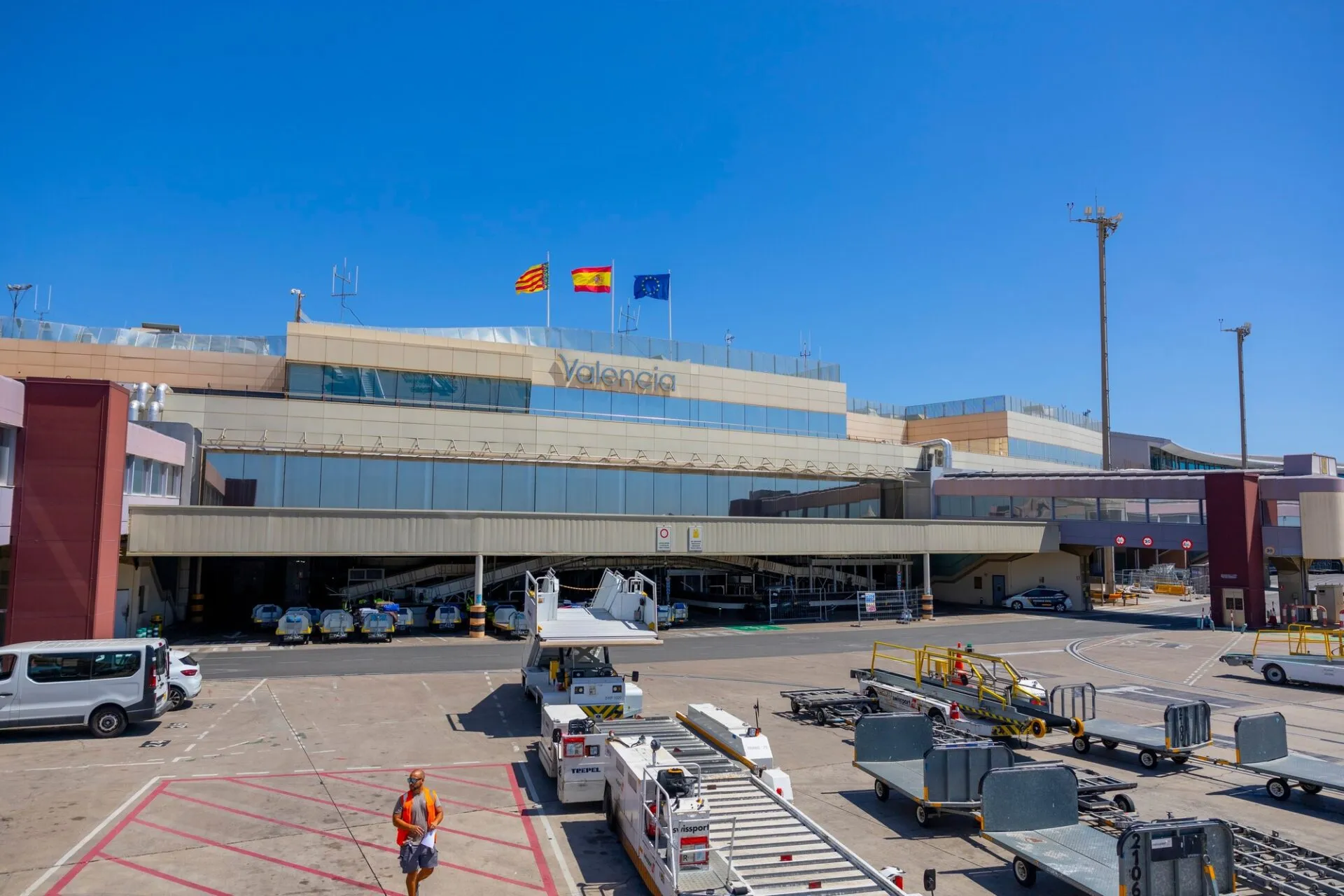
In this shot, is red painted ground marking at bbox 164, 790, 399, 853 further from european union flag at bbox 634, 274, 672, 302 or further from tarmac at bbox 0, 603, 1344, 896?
european union flag at bbox 634, 274, 672, 302

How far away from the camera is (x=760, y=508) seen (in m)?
53.3

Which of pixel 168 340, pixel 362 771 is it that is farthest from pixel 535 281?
pixel 362 771

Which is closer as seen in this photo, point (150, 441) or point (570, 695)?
point (570, 695)

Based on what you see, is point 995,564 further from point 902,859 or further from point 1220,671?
point 902,859

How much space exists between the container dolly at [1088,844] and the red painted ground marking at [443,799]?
26.3 ft

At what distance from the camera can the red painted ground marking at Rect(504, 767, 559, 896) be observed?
12109 millimetres

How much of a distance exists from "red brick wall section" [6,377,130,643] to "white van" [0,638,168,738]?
6983 mm

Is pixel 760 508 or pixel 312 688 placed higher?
pixel 760 508

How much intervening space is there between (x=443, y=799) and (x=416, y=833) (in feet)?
18.3

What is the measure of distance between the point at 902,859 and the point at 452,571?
37.3 metres

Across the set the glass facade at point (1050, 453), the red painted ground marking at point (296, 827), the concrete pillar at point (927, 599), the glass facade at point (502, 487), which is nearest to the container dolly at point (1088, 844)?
the red painted ground marking at point (296, 827)

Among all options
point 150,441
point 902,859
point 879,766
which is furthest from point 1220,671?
point 150,441

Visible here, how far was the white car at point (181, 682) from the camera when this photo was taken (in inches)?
907

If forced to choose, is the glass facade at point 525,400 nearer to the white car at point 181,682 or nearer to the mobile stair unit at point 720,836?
the white car at point 181,682
